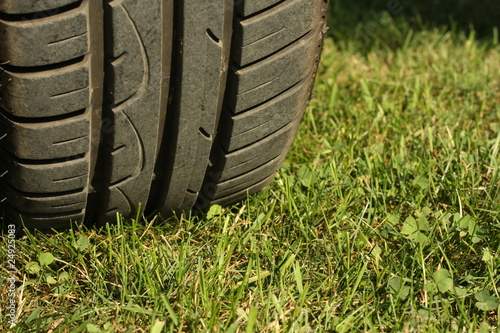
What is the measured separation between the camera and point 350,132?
2.21 metres

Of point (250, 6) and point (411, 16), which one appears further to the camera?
point (411, 16)

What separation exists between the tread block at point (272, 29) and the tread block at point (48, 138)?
0.34 meters

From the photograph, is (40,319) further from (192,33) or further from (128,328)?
(192,33)

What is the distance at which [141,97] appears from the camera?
1315 mm

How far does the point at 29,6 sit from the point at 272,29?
0.45 meters

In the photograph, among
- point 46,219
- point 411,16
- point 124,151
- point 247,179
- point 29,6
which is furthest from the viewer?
point 411,16

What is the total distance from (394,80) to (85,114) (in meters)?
1.60

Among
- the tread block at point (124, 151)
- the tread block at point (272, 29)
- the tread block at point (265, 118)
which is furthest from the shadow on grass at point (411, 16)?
the tread block at point (124, 151)

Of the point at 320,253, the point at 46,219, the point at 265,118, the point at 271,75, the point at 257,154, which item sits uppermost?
the point at 271,75

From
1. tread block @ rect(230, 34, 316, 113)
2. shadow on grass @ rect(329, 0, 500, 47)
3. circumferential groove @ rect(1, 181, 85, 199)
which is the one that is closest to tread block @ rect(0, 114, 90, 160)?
circumferential groove @ rect(1, 181, 85, 199)

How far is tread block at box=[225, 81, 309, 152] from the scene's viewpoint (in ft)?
4.76

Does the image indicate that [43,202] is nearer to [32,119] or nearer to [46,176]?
[46,176]

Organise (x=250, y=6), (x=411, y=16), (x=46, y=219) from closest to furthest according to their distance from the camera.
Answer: (x=250, y=6), (x=46, y=219), (x=411, y=16)

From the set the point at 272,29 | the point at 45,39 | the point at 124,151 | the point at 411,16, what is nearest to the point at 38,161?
the point at 124,151
